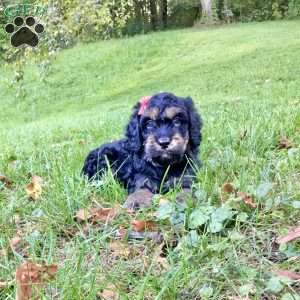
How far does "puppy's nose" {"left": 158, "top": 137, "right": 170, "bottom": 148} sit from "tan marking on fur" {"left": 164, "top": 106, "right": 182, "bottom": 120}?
0.52ft

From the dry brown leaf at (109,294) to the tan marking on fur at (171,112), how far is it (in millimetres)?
1335

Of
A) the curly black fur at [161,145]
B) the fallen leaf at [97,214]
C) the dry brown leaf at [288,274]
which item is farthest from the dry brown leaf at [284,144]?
the dry brown leaf at [288,274]

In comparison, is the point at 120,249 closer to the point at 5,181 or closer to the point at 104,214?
the point at 104,214

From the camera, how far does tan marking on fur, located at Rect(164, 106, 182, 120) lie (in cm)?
355

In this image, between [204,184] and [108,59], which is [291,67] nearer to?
[108,59]

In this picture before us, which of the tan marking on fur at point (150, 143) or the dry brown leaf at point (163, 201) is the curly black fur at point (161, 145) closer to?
the tan marking on fur at point (150, 143)

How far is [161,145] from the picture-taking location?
11.5 ft

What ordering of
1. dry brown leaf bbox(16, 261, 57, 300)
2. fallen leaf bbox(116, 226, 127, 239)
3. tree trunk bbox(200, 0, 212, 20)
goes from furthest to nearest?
tree trunk bbox(200, 0, 212, 20)
fallen leaf bbox(116, 226, 127, 239)
dry brown leaf bbox(16, 261, 57, 300)

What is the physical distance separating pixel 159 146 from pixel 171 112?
221mm

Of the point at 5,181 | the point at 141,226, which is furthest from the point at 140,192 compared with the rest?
the point at 5,181

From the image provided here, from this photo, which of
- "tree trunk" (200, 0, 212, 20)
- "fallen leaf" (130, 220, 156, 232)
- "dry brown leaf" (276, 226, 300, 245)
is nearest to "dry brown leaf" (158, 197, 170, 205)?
"fallen leaf" (130, 220, 156, 232)

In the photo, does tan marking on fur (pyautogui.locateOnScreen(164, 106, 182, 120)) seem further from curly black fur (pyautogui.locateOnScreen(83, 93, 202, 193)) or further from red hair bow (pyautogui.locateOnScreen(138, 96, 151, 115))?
red hair bow (pyautogui.locateOnScreen(138, 96, 151, 115))

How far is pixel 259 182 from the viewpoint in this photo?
3580 mm

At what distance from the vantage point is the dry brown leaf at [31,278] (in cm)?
239
